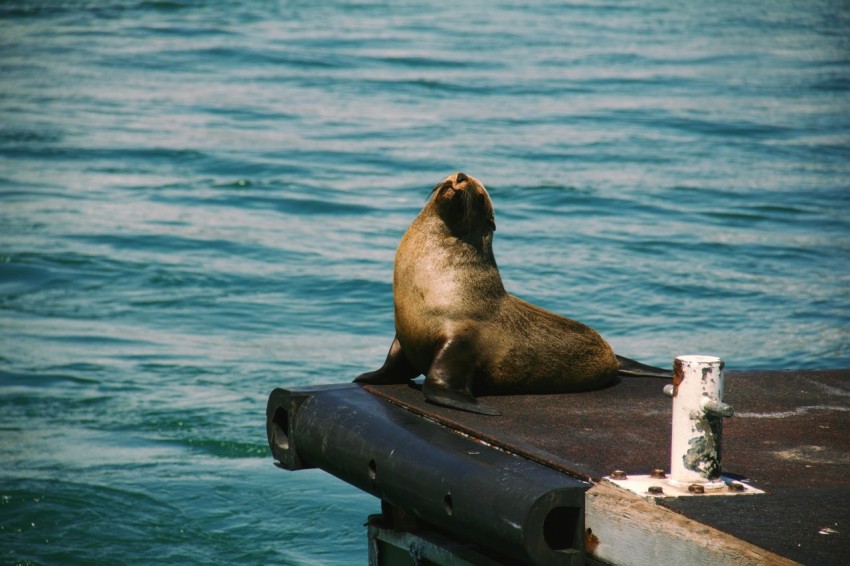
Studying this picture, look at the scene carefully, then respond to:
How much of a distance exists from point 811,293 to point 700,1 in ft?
79.3

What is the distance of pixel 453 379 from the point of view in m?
5.34

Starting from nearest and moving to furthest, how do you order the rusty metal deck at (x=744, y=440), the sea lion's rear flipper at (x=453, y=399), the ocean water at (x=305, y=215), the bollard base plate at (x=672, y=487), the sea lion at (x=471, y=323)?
the rusty metal deck at (x=744, y=440)
the bollard base plate at (x=672, y=487)
the sea lion's rear flipper at (x=453, y=399)
the sea lion at (x=471, y=323)
the ocean water at (x=305, y=215)

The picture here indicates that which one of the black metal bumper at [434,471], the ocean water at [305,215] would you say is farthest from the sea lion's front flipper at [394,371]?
the ocean water at [305,215]

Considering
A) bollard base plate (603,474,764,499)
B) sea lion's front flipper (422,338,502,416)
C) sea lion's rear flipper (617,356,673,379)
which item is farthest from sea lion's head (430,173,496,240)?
Answer: bollard base plate (603,474,764,499)

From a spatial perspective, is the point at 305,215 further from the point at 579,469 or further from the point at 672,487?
the point at 672,487

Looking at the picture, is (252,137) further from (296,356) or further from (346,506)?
(346,506)

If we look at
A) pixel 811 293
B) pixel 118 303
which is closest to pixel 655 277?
pixel 811 293

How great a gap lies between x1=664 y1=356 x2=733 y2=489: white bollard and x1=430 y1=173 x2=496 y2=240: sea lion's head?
159 centimetres

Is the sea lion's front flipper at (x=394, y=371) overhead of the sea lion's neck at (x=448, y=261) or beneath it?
beneath

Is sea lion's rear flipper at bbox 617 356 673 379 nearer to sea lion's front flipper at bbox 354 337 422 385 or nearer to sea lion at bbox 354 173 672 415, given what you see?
sea lion at bbox 354 173 672 415

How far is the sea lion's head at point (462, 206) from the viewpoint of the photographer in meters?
5.61

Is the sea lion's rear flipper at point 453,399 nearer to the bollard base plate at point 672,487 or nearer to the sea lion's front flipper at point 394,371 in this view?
the sea lion's front flipper at point 394,371

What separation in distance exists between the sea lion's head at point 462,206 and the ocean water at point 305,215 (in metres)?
2.65

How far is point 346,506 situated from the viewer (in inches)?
328
